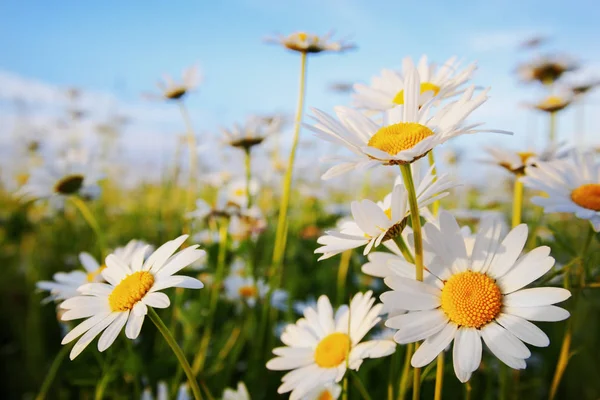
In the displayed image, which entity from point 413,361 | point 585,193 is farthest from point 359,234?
point 585,193

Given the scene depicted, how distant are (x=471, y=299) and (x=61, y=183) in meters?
1.47

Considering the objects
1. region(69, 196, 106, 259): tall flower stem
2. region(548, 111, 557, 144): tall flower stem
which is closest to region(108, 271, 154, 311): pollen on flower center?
region(69, 196, 106, 259): tall flower stem

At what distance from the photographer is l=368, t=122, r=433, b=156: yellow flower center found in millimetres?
652

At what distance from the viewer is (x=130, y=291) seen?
727 mm

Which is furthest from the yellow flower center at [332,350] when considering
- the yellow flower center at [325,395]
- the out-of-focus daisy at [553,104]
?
the out-of-focus daisy at [553,104]

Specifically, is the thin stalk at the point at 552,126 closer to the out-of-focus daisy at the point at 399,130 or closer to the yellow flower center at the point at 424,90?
the yellow flower center at the point at 424,90

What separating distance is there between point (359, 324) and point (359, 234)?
206mm

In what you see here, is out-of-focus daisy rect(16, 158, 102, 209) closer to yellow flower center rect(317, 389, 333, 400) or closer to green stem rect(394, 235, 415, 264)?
yellow flower center rect(317, 389, 333, 400)

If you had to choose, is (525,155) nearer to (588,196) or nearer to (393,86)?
(588,196)

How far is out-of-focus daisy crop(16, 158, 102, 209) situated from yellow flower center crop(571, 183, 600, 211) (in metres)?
1.45

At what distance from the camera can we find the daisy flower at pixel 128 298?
0.67 metres

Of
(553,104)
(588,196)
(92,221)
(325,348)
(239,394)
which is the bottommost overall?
(239,394)

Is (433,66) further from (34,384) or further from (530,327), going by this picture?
(34,384)

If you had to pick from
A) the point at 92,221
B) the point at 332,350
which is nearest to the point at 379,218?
the point at 332,350
